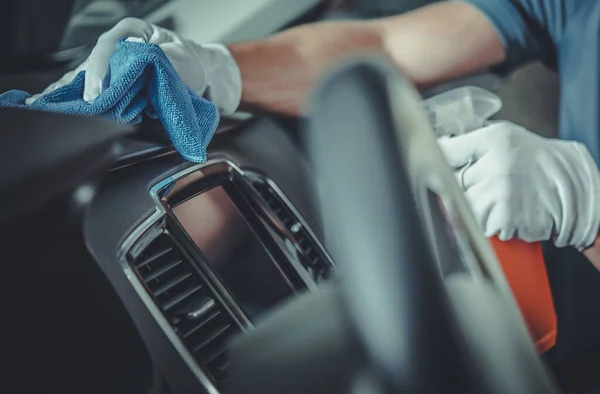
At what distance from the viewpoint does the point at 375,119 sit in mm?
195

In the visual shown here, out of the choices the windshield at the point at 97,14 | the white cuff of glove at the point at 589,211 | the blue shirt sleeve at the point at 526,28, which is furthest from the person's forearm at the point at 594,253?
the windshield at the point at 97,14

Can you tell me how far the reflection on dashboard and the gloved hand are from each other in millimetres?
110

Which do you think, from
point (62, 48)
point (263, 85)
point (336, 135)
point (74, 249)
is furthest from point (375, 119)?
→ point (62, 48)

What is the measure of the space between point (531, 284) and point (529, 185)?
0.11 m

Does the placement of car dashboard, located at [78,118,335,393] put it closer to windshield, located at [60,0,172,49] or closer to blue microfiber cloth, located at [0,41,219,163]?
blue microfiber cloth, located at [0,41,219,163]

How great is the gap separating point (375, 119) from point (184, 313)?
212 millimetres

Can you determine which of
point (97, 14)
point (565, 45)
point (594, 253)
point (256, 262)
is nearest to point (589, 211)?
point (594, 253)

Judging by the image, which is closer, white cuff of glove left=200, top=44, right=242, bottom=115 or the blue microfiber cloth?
the blue microfiber cloth

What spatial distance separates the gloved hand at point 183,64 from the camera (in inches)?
17.1

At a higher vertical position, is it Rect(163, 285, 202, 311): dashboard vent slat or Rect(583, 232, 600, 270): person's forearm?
Rect(163, 285, 202, 311): dashboard vent slat

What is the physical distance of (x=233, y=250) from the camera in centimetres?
43

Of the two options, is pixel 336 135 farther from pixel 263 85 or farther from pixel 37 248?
pixel 263 85

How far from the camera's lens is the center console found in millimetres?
348

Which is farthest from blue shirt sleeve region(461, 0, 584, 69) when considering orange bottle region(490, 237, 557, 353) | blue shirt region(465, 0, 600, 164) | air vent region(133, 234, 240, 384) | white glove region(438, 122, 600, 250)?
air vent region(133, 234, 240, 384)
